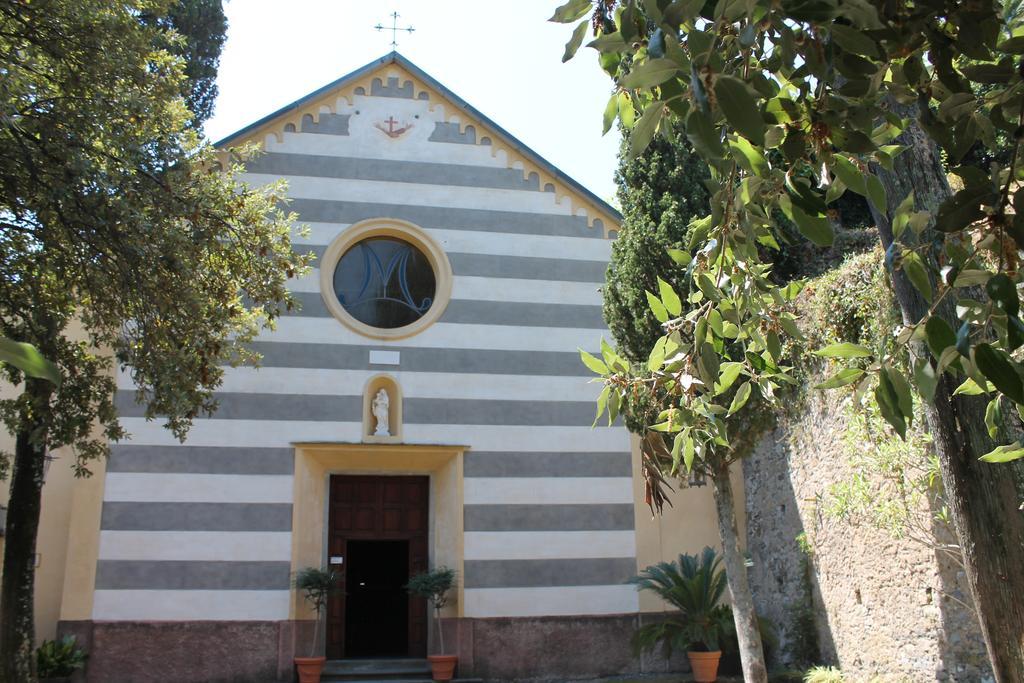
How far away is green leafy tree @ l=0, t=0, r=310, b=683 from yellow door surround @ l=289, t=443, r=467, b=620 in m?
3.77

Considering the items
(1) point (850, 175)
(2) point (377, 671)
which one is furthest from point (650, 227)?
(1) point (850, 175)

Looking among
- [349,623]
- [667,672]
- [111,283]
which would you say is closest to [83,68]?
[111,283]

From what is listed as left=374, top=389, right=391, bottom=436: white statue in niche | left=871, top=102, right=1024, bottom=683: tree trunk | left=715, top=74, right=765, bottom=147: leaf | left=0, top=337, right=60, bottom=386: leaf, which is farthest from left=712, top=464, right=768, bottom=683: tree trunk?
left=0, top=337, right=60, bottom=386: leaf

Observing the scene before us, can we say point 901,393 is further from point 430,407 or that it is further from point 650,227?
point 430,407

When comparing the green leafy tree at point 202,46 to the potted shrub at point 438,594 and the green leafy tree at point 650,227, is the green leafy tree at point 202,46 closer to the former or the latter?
the green leafy tree at point 650,227

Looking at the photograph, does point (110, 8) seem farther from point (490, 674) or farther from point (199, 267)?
point (490, 674)

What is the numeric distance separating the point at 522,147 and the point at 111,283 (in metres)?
8.07

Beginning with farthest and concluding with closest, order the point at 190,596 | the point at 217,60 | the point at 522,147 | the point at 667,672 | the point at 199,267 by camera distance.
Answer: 1. the point at 217,60
2. the point at 522,147
3. the point at 667,672
4. the point at 190,596
5. the point at 199,267

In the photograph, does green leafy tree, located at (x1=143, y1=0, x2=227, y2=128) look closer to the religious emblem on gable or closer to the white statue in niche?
the religious emblem on gable

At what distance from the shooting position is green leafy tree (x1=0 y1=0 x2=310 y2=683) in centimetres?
816

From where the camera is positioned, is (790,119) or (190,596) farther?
(190,596)

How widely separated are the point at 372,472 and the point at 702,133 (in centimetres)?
1297

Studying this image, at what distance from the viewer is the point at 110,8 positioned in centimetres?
845

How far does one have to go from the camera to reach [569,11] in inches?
117
